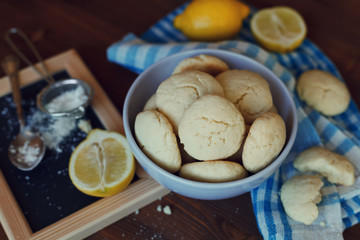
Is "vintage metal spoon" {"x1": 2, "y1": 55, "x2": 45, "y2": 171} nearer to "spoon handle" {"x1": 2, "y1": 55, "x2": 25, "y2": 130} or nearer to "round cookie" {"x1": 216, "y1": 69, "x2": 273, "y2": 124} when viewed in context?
"spoon handle" {"x1": 2, "y1": 55, "x2": 25, "y2": 130}

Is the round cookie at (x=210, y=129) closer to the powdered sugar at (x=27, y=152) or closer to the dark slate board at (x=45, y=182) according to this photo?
the dark slate board at (x=45, y=182)

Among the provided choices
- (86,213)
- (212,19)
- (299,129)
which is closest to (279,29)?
(212,19)

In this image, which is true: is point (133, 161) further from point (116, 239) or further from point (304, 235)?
point (304, 235)

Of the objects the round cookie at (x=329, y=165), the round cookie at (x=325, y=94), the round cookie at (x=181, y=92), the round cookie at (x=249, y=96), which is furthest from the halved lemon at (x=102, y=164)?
the round cookie at (x=325, y=94)

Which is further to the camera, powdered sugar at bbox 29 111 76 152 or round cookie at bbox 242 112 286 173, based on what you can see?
powdered sugar at bbox 29 111 76 152

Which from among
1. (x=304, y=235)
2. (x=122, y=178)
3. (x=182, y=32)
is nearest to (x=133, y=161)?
(x=122, y=178)

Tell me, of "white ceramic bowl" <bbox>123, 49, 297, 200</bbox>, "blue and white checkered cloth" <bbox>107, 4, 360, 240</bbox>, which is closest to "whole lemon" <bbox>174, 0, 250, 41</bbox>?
"blue and white checkered cloth" <bbox>107, 4, 360, 240</bbox>

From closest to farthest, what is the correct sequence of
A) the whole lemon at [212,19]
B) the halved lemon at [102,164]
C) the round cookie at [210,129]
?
the round cookie at [210,129]
the halved lemon at [102,164]
the whole lemon at [212,19]
